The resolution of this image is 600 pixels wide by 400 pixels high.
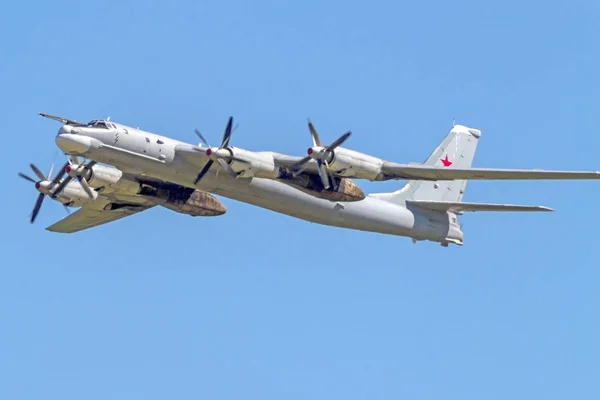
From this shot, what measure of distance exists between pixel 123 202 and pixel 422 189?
14683 mm

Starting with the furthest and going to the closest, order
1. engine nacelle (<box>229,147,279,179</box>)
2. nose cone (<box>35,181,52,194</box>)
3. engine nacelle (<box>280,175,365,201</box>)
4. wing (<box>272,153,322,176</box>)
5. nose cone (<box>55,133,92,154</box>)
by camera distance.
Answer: nose cone (<box>35,181,52,194</box>), engine nacelle (<box>280,175,365,201</box>), wing (<box>272,153,322,176</box>), engine nacelle (<box>229,147,279,179</box>), nose cone (<box>55,133,92,154</box>)

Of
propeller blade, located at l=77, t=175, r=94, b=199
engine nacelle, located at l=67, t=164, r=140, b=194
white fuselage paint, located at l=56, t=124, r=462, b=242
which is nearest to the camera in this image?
white fuselage paint, located at l=56, t=124, r=462, b=242

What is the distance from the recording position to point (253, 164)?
4581cm

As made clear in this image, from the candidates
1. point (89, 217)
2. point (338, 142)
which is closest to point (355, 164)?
point (338, 142)

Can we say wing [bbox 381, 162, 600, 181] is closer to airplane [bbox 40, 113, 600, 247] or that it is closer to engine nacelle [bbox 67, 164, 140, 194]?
airplane [bbox 40, 113, 600, 247]

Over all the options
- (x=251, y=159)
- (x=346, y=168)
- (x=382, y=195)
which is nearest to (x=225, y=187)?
(x=251, y=159)

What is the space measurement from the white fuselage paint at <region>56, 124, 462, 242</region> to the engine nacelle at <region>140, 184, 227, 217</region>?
10.6 ft

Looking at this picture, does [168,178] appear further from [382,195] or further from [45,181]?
[382,195]

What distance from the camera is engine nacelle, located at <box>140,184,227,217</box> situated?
165 feet

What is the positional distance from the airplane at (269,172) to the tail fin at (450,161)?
3867 mm

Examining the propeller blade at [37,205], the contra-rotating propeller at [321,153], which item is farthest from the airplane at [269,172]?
the propeller blade at [37,205]

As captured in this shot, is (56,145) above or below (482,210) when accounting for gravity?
below

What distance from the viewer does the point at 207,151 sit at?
45438 millimetres

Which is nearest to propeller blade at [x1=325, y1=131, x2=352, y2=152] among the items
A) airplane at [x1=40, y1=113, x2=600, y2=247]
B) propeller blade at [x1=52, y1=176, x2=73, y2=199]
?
airplane at [x1=40, y1=113, x2=600, y2=247]
